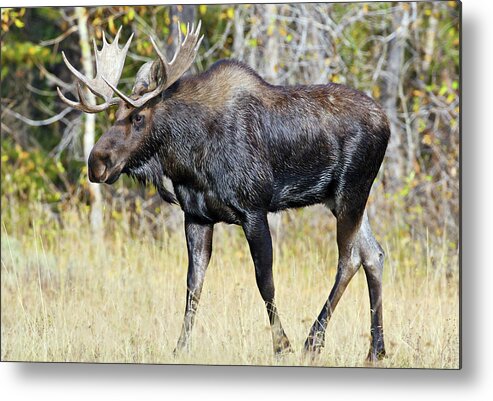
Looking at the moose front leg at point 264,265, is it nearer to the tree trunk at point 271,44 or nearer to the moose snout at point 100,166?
the moose snout at point 100,166

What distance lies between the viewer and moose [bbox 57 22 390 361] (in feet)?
17.8

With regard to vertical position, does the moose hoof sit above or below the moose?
below

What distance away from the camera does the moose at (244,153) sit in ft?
17.8

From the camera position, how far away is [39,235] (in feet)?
22.4

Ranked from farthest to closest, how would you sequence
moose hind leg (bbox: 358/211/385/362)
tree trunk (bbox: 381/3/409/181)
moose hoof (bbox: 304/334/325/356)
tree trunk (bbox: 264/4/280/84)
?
tree trunk (bbox: 381/3/409/181), tree trunk (bbox: 264/4/280/84), moose hind leg (bbox: 358/211/385/362), moose hoof (bbox: 304/334/325/356)

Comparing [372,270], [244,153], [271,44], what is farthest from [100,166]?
[271,44]

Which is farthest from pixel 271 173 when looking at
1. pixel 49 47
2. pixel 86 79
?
pixel 49 47

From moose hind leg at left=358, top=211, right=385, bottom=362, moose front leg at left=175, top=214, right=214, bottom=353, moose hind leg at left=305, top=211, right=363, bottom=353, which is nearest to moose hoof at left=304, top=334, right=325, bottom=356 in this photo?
moose hind leg at left=305, top=211, right=363, bottom=353

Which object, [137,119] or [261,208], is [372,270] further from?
[137,119]

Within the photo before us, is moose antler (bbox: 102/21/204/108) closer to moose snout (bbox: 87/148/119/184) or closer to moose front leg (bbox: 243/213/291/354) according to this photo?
moose snout (bbox: 87/148/119/184)

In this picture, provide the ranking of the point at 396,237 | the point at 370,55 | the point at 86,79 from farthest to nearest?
the point at 370,55 → the point at 396,237 → the point at 86,79

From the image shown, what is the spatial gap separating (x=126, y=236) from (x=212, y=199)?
1722 millimetres

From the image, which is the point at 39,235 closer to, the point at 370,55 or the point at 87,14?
the point at 87,14

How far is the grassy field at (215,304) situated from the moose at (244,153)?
0.09 metres
